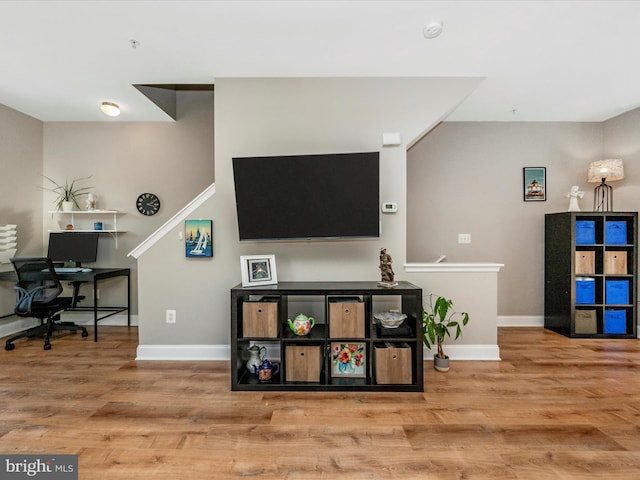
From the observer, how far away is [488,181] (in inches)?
159

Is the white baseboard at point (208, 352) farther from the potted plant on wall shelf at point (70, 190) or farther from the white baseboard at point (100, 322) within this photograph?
the potted plant on wall shelf at point (70, 190)

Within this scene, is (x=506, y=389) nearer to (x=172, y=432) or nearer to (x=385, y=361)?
(x=385, y=361)

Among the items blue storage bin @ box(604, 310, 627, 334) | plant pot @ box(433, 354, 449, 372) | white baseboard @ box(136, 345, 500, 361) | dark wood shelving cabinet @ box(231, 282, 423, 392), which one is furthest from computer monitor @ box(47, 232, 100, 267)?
blue storage bin @ box(604, 310, 627, 334)

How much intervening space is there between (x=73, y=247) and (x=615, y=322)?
20.6 feet

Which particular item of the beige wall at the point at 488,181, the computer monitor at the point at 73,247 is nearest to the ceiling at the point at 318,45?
the beige wall at the point at 488,181

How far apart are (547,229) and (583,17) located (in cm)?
253

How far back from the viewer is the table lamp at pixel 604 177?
367 centimetres

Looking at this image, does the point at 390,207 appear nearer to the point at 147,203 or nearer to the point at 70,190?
the point at 147,203

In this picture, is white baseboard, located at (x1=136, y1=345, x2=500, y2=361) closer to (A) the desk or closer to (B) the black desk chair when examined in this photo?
(A) the desk

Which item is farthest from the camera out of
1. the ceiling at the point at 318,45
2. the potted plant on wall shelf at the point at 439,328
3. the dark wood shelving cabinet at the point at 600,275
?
the dark wood shelving cabinet at the point at 600,275


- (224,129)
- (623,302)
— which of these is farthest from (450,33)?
(623,302)

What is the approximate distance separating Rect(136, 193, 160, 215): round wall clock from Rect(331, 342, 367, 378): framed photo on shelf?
9.76 feet

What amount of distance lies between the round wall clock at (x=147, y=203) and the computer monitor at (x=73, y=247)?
0.61 m

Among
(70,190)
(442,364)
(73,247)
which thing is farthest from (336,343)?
(70,190)
